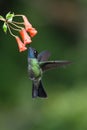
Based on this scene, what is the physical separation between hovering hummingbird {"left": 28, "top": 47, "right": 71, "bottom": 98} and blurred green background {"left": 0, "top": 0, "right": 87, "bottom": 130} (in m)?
4.98

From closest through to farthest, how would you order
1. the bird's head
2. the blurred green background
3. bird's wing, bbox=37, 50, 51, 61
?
1. the bird's head
2. bird's wing, bbox=37, 50, 51, 61
3. the blurred green background

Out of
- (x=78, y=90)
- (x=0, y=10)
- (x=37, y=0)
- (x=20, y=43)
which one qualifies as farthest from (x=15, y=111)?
(x=20, y=43)

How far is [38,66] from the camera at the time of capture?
2910 millimetres

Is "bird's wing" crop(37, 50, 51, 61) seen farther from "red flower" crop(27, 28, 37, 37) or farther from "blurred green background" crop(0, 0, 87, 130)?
"blurred green background" crop(0, 0, 87, 130)

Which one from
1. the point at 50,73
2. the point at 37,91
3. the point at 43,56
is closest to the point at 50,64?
the point at 43,56

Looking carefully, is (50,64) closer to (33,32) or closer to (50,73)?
(33,32)

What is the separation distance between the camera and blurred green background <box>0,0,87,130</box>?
8256mm

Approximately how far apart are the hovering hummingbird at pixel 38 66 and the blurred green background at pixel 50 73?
4.98m

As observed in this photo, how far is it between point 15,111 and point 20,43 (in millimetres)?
6136

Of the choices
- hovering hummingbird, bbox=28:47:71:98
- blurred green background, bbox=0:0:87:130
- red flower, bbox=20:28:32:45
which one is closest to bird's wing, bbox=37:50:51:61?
hovering hummingbird, bbox=28:47:71:98

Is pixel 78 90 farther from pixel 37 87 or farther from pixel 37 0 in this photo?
pixel 37 87

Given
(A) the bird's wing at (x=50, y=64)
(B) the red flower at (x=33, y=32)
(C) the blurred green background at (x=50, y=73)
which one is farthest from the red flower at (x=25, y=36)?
(C) the blurred green background at (x=50, y=73)

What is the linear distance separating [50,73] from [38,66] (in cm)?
701

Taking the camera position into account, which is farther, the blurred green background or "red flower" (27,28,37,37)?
the blurred green background
